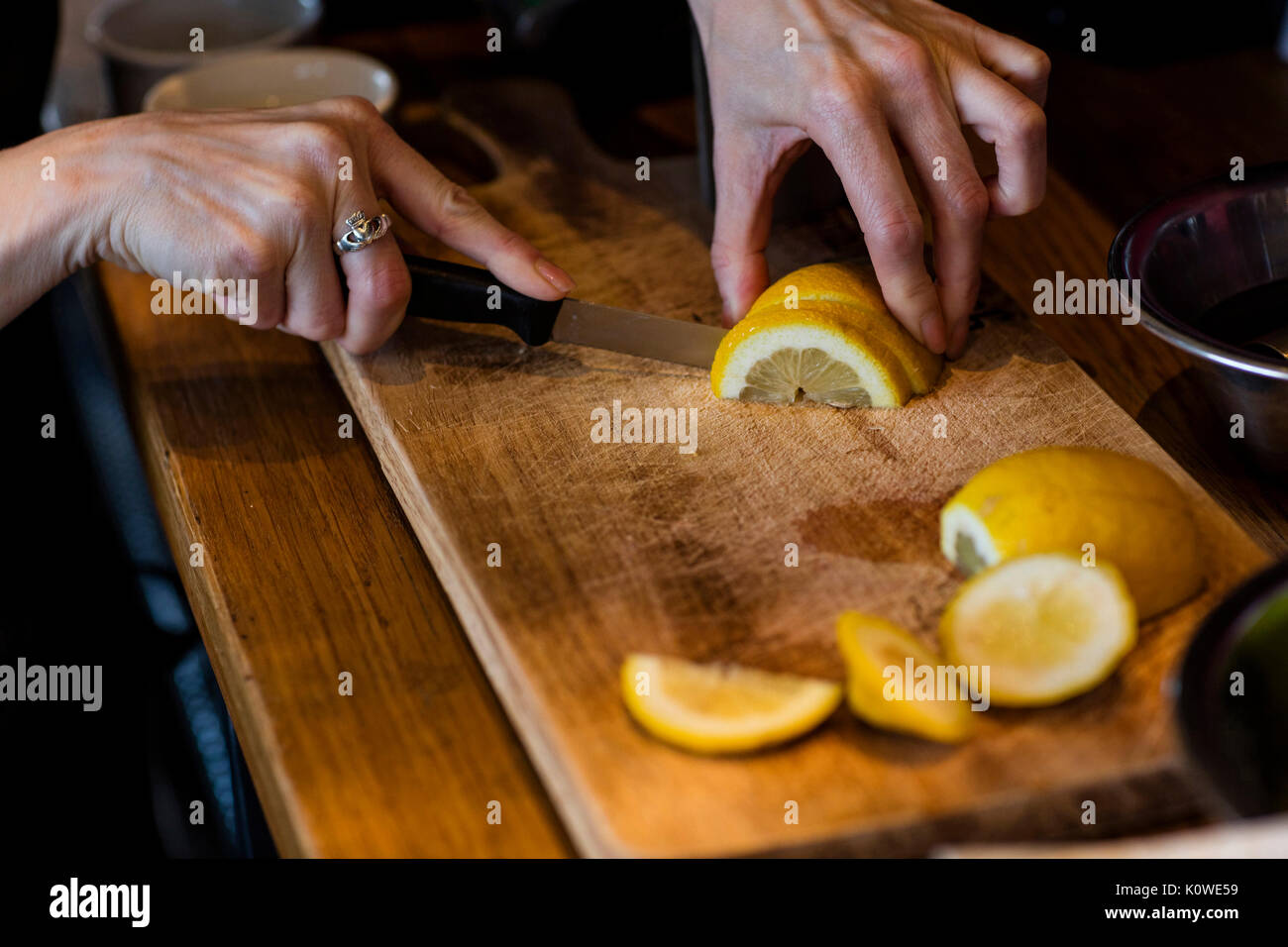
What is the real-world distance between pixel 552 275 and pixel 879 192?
433 mm

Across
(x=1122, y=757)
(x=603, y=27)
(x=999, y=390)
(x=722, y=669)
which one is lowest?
(x=1122, y=757)

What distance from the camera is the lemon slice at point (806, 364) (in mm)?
1439

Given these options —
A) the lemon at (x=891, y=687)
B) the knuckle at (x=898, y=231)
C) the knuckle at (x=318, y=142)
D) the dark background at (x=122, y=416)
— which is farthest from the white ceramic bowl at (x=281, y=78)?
the lemon at (x=891, y=687)

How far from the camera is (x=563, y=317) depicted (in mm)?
1584

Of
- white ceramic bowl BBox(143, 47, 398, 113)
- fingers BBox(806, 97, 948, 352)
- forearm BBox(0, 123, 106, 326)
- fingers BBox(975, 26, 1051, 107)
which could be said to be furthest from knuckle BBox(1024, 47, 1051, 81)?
forearm BBox(0, 123, 106, 326)

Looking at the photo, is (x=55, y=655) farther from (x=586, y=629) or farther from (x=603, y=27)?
(x=603, y=27)

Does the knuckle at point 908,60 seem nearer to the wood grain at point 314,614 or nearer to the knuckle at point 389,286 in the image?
the knuckle at point 389,286

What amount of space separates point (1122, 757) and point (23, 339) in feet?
5.90

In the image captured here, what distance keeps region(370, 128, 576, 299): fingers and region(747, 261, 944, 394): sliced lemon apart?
29 cm

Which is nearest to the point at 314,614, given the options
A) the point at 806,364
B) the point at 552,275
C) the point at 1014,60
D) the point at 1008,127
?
the point at 552,275

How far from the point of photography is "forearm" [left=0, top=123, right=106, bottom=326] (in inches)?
59.1

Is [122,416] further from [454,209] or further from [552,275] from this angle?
[552,275]
